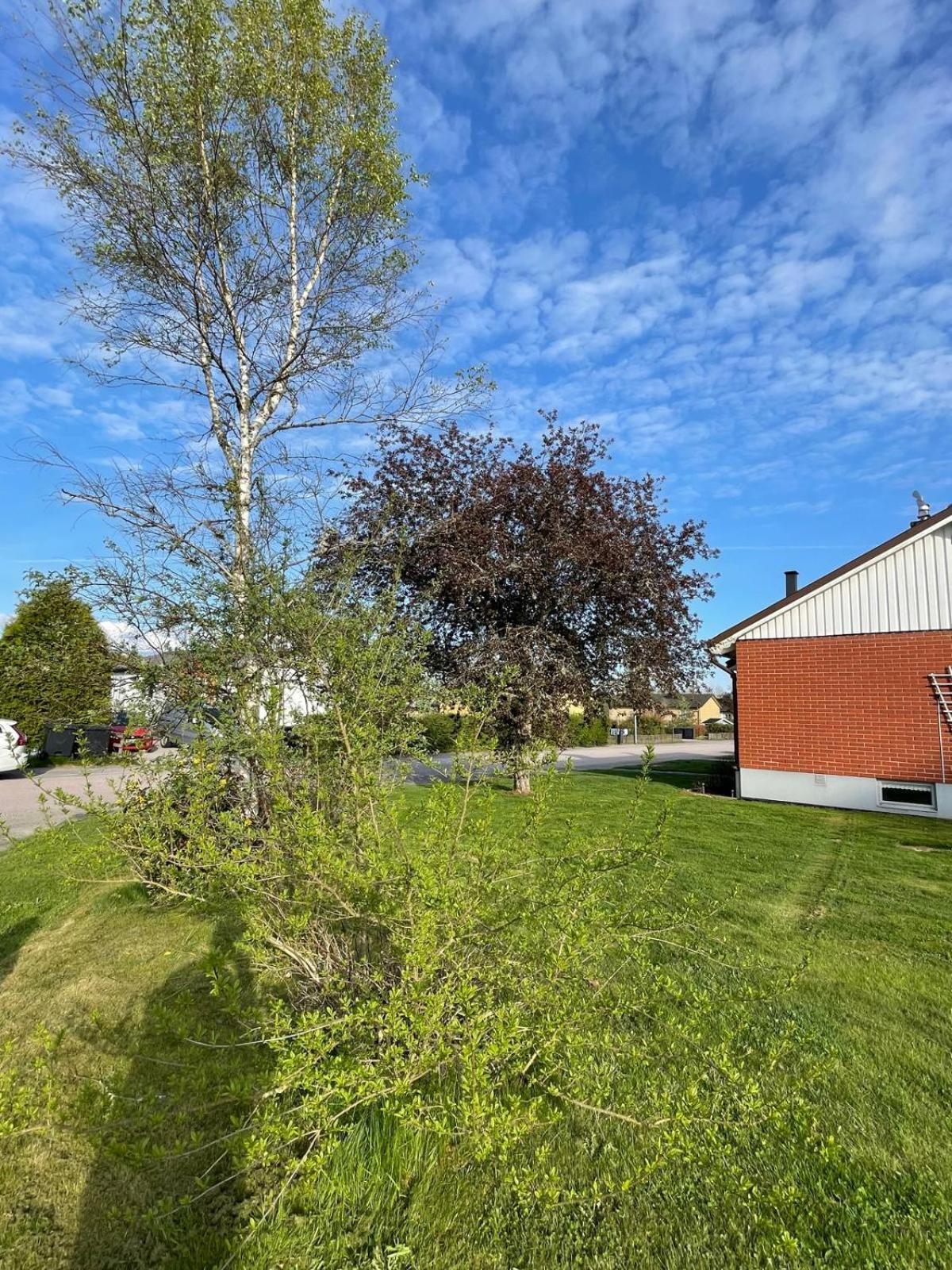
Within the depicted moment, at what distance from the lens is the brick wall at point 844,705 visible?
1041 centimetres

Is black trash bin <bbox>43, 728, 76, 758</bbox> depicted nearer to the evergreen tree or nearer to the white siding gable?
the evergreen tree

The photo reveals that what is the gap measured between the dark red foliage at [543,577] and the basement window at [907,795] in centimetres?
369

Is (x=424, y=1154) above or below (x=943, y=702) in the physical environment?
below

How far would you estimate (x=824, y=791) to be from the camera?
11.4 metres

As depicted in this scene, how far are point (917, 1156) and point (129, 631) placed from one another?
581 cm

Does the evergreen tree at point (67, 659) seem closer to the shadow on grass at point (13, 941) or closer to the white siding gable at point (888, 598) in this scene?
the shadow on grass at point (13, 941)

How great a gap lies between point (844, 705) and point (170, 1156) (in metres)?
11.9

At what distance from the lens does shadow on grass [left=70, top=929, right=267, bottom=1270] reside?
6.36 feet

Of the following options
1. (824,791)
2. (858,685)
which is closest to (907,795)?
(824,791)

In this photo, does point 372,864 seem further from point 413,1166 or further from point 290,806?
point 413,1166

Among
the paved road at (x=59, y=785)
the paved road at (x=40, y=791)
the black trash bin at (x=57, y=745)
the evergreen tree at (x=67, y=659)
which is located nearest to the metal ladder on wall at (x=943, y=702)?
the paved road at (x=59, y=785)

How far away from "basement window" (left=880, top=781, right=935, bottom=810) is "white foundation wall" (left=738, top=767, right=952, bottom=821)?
60 mm

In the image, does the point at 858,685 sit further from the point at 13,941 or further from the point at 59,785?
the point at 59,785

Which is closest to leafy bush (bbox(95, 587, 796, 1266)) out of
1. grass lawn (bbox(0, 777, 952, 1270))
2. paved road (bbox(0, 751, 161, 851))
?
grass lawn (bbox(0, 777, 952, 1270))
